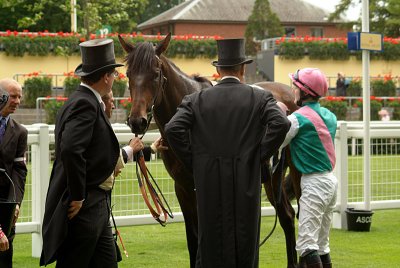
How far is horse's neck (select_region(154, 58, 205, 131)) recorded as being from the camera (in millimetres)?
7117

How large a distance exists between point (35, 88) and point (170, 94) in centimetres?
1795

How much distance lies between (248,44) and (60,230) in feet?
144

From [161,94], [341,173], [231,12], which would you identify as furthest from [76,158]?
[231,12]

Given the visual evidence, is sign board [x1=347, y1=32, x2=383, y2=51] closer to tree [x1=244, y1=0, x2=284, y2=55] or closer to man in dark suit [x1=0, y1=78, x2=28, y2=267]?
man in dark suit [x1=0, y1=78, x2=28, y2=267]

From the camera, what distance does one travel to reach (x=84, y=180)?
5027 mm

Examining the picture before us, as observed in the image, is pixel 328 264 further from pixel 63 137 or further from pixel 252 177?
pixel 63 137

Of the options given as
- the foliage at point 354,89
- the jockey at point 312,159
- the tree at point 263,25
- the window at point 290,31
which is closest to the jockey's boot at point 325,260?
the jockey at point 312,159

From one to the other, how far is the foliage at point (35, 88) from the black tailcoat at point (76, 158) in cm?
1959

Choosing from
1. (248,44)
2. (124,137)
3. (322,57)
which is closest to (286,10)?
(248,44)

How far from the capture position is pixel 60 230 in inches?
199

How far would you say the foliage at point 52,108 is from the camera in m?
22.0

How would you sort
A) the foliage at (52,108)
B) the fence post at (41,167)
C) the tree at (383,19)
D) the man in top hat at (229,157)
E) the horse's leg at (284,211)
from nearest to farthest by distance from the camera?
1. the man in top hat at (229,157)
2. the horse's leg at (284,211)
3. the fence post at (41,167)
4. the foliage at (52,108)
5. the tree at (383,19)

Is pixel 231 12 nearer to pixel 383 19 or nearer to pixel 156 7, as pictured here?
pixel 383 19

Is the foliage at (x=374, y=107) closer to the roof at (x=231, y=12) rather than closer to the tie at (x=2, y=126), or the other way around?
the tie at (x=2, y=126)
